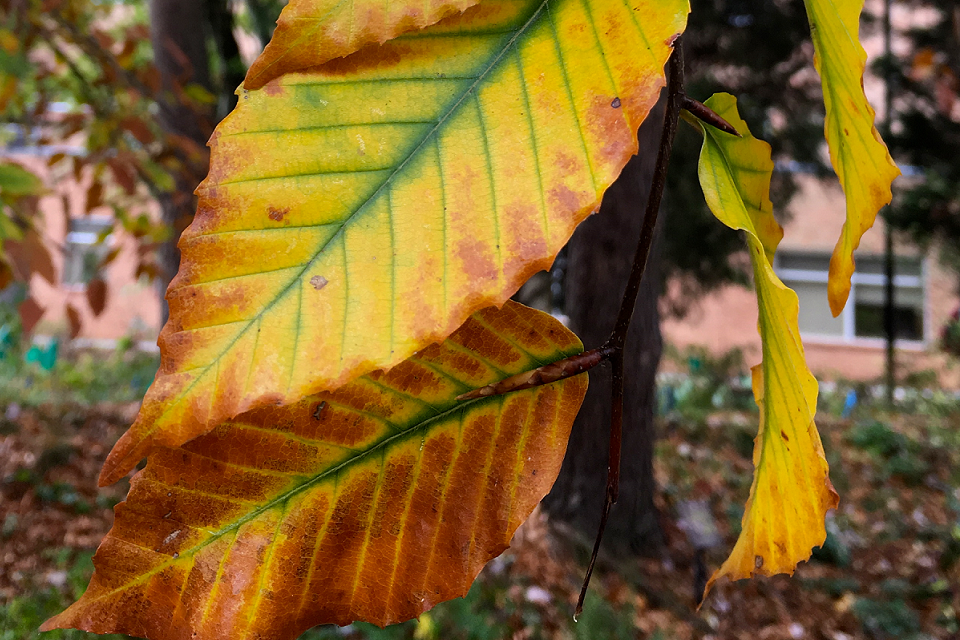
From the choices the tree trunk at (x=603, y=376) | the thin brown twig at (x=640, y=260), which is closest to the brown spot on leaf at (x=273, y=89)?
the thin brown twig at (x=640, y=260)

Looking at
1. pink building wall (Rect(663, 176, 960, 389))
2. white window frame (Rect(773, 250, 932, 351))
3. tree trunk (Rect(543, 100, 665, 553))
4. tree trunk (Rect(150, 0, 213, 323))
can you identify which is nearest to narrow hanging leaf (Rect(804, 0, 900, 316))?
tree trunk (Rect(543, 100, 665, 553))

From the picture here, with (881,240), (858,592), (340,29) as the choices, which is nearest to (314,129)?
(340,29)

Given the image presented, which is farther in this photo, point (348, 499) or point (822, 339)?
point (822, 339)

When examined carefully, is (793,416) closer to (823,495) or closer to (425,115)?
(823,495)

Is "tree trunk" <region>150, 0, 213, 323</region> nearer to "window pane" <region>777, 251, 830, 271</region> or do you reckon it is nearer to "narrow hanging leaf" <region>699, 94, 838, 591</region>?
"narrow hanging leaf" <region>699, 94, 838, 591</region>

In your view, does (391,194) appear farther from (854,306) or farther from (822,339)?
(854,306)

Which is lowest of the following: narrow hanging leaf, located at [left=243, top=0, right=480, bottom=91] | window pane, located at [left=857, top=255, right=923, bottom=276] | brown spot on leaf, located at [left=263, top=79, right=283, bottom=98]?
window pane, located at [left=857, top=255, right=923, bottom=276]

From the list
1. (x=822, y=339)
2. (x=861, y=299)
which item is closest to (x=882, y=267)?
(x=861, y=299)
